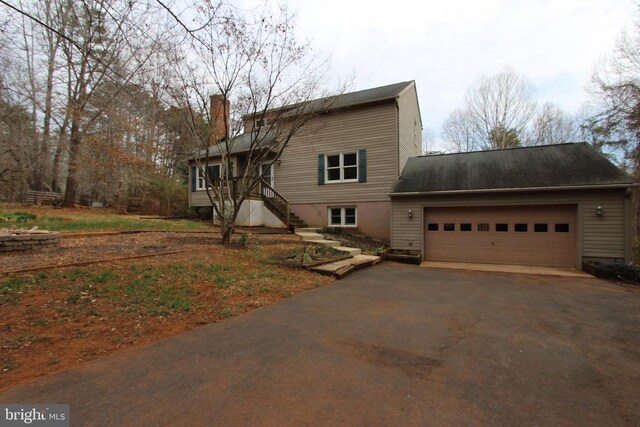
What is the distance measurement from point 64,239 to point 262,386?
8.42 metres

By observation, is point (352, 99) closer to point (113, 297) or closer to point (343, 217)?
point (343, 217)

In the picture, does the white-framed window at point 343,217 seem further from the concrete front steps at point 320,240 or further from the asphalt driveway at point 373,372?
the asphalt driveway at point 373,372

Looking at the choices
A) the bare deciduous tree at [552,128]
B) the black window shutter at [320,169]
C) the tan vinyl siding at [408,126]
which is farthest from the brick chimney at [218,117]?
the bare deciduous tree at [552,128]

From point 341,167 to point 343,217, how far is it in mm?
2297

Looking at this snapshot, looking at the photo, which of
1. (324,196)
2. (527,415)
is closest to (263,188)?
(324,196)

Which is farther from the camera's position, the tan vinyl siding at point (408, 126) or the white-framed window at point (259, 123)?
the tan vinyl siding at point (408, 126)

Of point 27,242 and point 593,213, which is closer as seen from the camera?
point 27,242

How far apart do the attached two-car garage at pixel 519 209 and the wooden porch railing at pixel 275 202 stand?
5054mm

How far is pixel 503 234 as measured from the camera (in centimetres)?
1034

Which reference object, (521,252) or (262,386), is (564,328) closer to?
(262,386)

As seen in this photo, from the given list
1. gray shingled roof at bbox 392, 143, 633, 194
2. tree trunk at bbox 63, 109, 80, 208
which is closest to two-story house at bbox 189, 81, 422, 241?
gray shingled roof at bbox 392, 143, 633, 194

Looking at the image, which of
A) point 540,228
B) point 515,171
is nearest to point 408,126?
point 515,171

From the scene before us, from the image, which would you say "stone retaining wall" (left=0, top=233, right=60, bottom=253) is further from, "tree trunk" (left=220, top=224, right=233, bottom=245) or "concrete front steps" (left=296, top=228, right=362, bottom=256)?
"concrete front steps" (left=296, top=228, right=362, bottom=256)

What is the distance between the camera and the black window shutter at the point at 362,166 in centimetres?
1312
